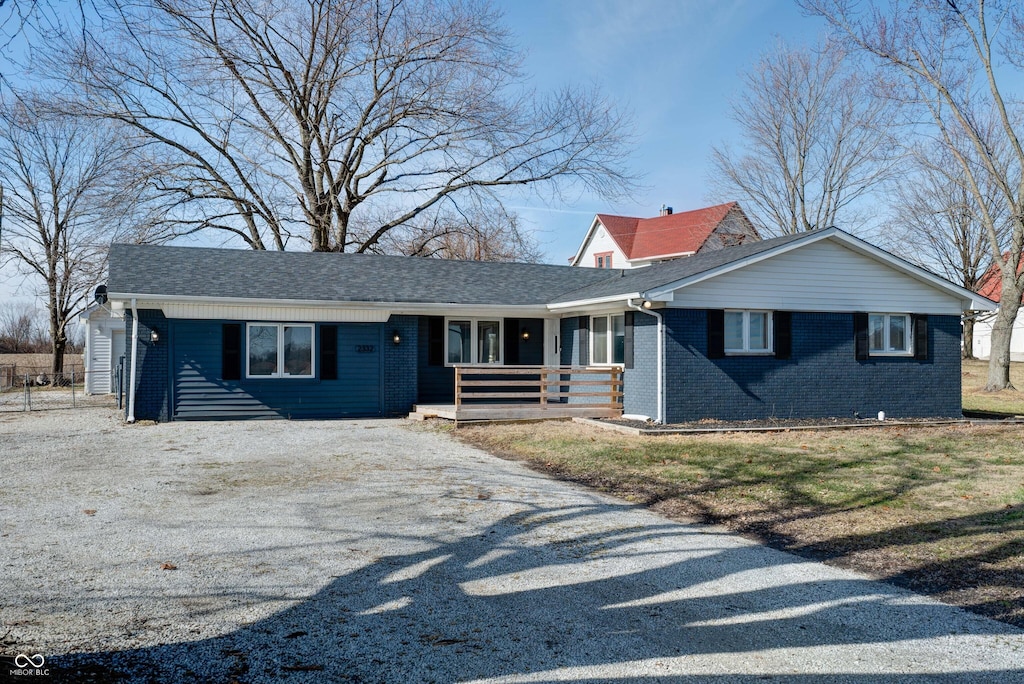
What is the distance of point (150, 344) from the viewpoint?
1578 centimetres

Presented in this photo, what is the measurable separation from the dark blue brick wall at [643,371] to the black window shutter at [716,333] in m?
1.17

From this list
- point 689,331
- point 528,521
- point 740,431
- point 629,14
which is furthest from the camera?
point 629,14

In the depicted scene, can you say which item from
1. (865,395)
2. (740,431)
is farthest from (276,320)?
(865,395)

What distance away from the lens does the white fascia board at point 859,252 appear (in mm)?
A: 14759

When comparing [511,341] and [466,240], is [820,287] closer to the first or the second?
[511,341]

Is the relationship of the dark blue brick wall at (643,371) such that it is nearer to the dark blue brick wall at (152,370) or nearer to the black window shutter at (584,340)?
the black window shutter at (584,340)

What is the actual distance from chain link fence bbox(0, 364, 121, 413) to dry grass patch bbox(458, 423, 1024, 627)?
12.7 meters

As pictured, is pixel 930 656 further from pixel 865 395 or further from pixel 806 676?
pixel 865 395

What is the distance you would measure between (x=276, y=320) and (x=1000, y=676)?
584 inches

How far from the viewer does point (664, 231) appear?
4741cm

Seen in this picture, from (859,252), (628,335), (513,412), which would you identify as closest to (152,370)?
(513,412)

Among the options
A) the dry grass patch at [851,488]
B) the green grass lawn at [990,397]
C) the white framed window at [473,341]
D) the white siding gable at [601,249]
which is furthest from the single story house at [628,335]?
the white siding gable at [601,249]

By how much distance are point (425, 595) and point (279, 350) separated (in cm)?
1250

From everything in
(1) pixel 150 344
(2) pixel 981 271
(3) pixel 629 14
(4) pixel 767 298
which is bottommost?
(1) pixel 150 344
